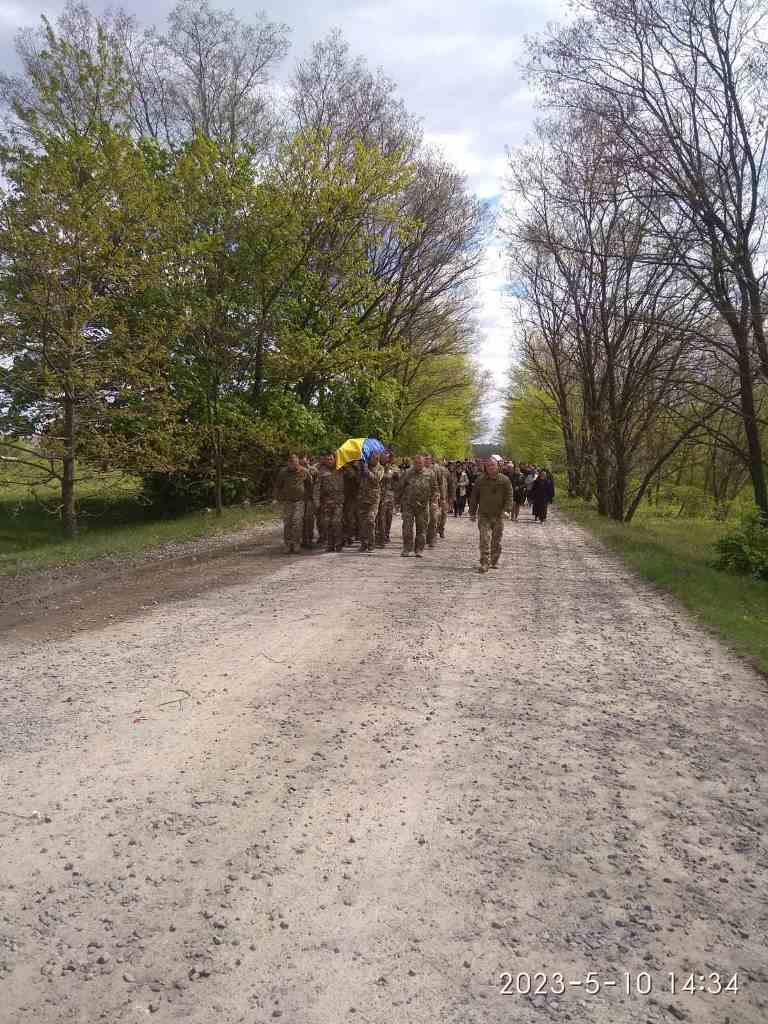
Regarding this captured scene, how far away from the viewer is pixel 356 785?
420 centimetres

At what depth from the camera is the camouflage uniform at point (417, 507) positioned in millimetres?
13859

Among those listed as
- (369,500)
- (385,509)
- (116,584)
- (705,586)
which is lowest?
(116,584)

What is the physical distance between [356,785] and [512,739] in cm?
128

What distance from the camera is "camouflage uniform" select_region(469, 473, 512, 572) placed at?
39.8ft

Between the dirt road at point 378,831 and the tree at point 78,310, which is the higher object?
the tree at point 78,310

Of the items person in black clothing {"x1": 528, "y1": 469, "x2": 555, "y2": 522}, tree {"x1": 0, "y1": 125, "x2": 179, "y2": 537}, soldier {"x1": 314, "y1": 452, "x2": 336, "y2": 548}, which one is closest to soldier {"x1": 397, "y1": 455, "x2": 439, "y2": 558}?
soldier {"x1": 314, "y1": 452, "x2": 336, "y2": 548}

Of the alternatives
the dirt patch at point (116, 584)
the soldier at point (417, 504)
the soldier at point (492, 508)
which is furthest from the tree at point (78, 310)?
the soldier at point (492, 508)

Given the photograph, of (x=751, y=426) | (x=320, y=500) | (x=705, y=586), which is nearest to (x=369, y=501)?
(x=320, y=500)

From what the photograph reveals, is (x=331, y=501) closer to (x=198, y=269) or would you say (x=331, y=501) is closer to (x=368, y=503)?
(x=368, y=503)

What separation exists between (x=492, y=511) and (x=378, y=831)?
359 inches

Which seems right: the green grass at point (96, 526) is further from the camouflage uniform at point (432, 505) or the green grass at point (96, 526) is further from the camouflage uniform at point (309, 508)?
the camouflage uniform at point (432, 505)

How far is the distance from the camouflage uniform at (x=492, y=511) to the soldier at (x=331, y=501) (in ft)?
9.80

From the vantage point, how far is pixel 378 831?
12.2 feet

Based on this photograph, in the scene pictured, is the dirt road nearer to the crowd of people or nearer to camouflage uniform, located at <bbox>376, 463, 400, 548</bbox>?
the crowd of people
